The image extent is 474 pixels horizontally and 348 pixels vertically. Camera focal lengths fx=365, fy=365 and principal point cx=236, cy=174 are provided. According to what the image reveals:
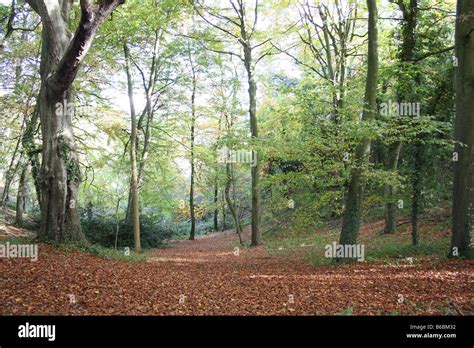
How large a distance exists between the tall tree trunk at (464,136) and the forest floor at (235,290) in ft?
2.52

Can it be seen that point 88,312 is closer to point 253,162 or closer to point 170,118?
point 253,162

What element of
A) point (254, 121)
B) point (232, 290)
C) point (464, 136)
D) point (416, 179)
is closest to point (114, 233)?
point (254, 121)

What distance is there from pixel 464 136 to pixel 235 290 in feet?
20.0

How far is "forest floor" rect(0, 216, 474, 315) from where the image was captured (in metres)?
5.09

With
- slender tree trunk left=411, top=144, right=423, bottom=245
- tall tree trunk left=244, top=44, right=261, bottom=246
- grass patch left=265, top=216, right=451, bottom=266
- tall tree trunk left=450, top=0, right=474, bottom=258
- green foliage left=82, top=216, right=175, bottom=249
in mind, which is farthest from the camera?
green foliage left=82, top=216, right=175, bottom=249

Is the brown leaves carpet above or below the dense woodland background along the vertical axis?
below

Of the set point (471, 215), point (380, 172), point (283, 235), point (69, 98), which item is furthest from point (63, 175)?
point (283, 235)

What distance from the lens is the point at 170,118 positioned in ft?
71.5

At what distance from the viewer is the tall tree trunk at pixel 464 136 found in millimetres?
8094

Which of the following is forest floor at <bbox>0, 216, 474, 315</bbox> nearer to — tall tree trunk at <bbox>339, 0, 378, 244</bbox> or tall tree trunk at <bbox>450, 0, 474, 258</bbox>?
tall tree trunk at <bbox>450, 0, 474, 258</bbox>

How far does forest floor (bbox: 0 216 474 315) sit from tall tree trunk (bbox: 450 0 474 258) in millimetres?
769
